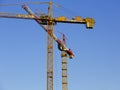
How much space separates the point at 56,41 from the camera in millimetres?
119750

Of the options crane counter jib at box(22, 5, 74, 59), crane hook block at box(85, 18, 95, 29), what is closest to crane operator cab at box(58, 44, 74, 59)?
crane counter jib at box(22, 5, 74, 59)

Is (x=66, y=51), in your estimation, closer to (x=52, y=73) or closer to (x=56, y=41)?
(x=56, y=41)

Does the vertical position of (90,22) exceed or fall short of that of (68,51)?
it exceeds it

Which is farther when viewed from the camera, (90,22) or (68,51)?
(68,51)

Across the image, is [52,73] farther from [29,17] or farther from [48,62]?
[29,17]

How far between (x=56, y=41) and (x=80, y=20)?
32.9 ft

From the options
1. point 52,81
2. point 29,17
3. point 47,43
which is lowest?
point 52,81

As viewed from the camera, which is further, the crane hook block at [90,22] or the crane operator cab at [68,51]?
the crane operator cab at [68,51]

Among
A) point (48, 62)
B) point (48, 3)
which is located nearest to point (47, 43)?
point (48, 62)

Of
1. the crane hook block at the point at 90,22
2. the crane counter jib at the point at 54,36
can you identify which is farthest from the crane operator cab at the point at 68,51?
the crane hook block at the point at 90,22

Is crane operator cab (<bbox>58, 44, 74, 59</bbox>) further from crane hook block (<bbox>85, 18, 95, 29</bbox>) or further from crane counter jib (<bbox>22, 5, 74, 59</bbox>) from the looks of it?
crane hook block (<bbox>85, 18, 95, 29</bbox>)

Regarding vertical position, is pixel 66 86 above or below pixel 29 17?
below

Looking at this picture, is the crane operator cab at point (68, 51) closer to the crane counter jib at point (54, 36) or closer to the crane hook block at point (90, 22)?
the crane counter jib at point (54, 36)

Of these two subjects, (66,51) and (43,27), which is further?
(66,51)
